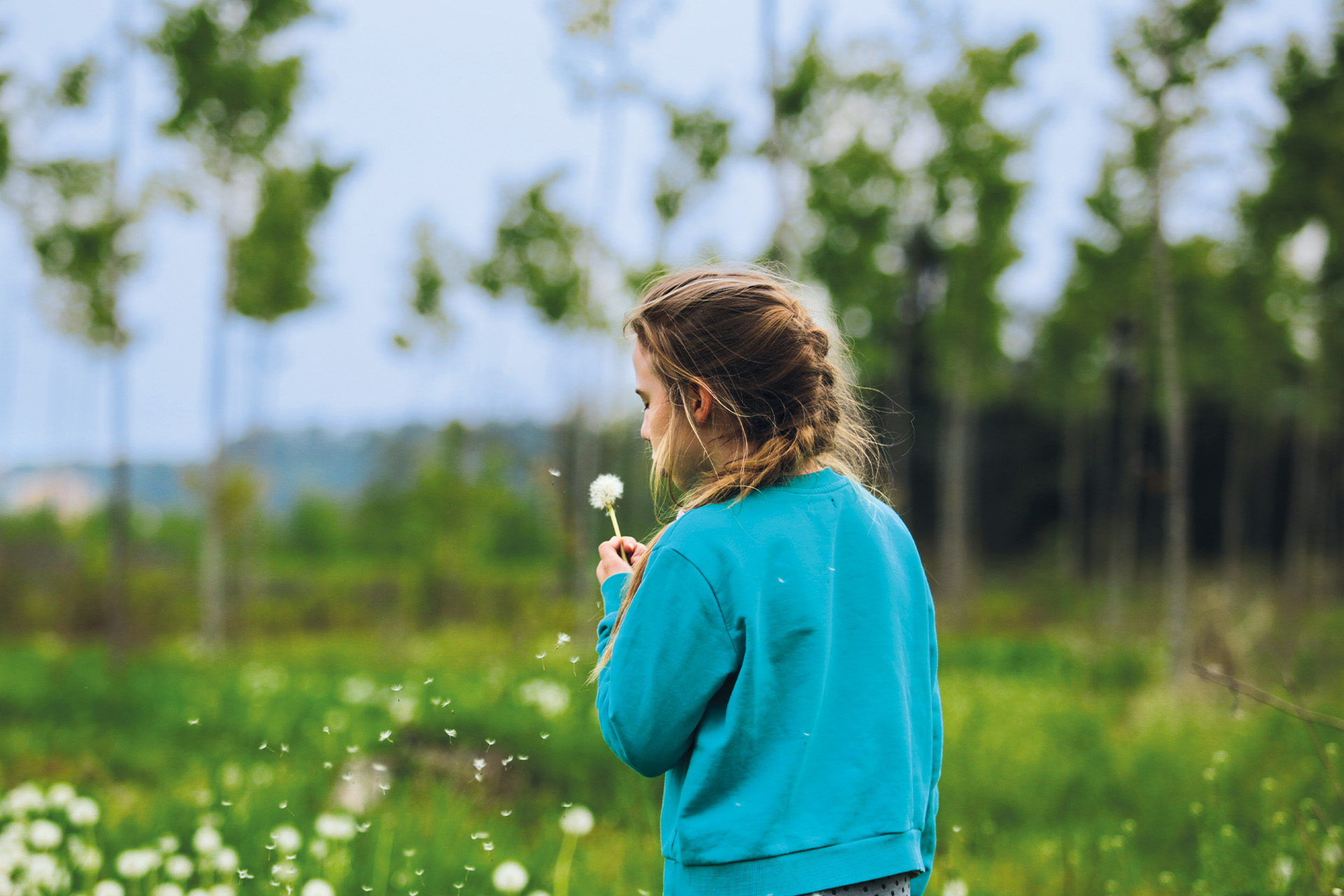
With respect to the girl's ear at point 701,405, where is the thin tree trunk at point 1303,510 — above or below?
below

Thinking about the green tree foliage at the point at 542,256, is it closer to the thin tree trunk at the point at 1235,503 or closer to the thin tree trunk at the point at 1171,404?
the thin tree trunk at the point at 1171,404

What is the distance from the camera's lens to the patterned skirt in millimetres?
1212

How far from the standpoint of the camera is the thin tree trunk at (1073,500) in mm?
20516

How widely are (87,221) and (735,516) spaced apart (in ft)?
36.1

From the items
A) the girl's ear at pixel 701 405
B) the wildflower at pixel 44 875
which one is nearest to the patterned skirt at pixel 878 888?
the girl's ear at pixel 701 405

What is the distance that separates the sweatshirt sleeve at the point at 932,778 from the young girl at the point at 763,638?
1cm

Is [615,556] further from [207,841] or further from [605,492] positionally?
[207,841]

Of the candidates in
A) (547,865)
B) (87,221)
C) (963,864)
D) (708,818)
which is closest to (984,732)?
(963,864)

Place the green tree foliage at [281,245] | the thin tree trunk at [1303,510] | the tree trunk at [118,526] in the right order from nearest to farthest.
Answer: the tree trunk at [118,526], the green tree foliage at [281,245], the thin tree trunk at [1303,510]

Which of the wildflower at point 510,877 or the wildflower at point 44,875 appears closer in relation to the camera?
the wildflower at point 510,877

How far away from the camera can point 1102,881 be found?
298 centimetres

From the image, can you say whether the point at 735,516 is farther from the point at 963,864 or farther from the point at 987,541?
the point at 987,541

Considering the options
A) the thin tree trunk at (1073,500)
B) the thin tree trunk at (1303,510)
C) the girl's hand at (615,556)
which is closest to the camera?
the girl's hand at (615,556)

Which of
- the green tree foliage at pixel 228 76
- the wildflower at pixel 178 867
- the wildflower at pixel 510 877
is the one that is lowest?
the wildflower at pixel 178 867
